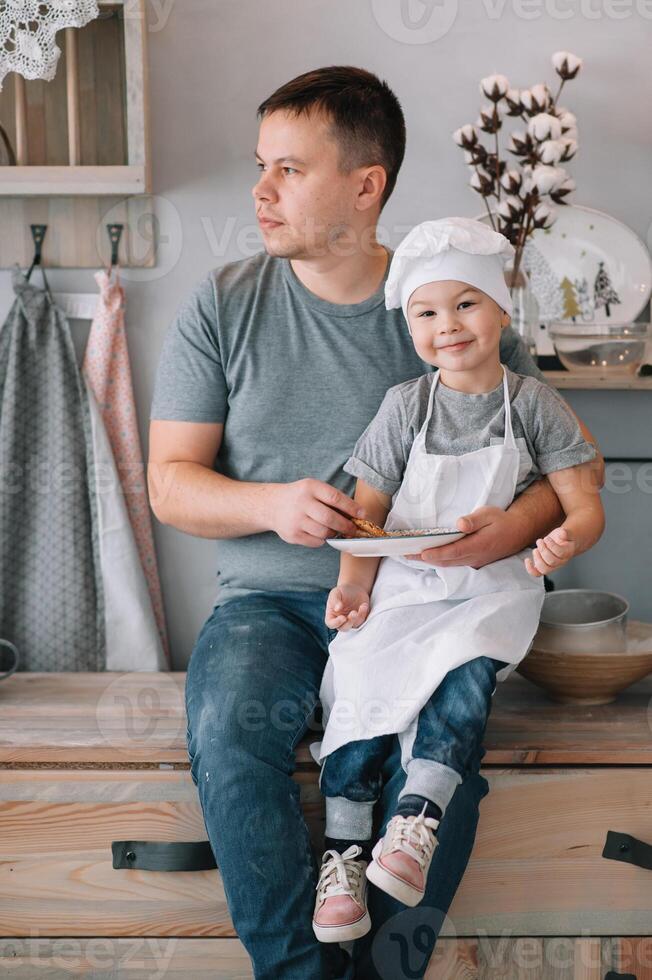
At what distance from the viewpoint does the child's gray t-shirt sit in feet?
4.58

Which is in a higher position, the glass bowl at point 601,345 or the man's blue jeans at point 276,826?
the glass bowl at point 601,345

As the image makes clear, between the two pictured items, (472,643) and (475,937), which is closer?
(472,643)

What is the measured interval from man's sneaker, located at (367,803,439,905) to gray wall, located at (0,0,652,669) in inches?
46.9

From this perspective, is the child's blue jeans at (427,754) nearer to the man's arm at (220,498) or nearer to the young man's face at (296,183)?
the man's arm at (220,498)

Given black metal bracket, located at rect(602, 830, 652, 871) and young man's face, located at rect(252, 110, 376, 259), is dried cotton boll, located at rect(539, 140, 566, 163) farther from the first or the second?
black metal bracket, located at rect(602, 830, 652, 871)

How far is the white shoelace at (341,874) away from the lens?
46.8 inches

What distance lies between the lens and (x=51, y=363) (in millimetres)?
1899

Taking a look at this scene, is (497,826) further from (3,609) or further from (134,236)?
(134,236)

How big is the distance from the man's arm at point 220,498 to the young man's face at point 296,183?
0.32m

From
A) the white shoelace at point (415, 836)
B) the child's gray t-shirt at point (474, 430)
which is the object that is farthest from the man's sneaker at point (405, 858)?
the child's gray t-shirt at point (474, 430)

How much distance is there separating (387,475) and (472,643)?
28 centimetres

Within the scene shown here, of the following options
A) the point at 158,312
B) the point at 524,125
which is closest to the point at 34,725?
the point at 158,312

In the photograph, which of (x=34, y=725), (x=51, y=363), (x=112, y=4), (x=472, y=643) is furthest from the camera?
(x=51, y=363)

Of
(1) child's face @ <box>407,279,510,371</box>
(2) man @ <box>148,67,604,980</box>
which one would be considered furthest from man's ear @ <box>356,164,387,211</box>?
(1) child's face @ <box>407,279,510,371</box>
